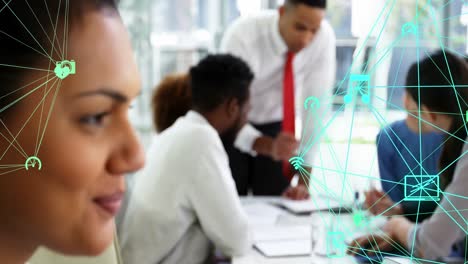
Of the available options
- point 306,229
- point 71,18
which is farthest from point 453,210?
point 71,18

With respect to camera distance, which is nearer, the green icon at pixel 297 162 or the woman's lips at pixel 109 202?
the woman's lips at pixel 109 202

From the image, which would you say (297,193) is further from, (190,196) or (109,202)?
(109,202)

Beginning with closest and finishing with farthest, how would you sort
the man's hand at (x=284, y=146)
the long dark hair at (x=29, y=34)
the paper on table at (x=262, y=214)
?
the long dark hair at (x=29, y=34)
the man's hand at (x=284, y=146)
the paper on table at (x=262, y=214)

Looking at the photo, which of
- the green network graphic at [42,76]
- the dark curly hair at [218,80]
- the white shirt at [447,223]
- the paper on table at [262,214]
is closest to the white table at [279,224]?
the paper on table at [262,214]

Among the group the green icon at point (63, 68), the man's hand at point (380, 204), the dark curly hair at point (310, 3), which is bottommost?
the man's hand at point (380, 204)

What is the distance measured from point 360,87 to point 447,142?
137mm

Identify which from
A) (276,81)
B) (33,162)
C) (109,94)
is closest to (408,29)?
(276,81)

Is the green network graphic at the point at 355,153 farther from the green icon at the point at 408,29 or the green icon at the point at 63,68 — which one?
the green icon at the point at 63,68

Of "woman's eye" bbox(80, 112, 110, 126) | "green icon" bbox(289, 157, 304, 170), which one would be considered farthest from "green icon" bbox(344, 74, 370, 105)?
"woman's eye" bbox(80, 112, 110, 126)

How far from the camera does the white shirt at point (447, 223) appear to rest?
0.69 meters

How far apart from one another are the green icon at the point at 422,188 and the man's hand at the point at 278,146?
18 centimetres

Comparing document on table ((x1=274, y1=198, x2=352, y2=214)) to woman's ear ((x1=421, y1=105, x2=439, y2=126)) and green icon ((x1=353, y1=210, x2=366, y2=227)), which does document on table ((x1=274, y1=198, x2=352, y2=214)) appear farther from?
woman's ear ((x1=421, y1=105, x2=439, y2=126))

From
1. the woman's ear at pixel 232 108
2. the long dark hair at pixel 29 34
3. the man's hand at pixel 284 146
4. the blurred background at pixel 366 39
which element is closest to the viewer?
the long dark hair at pixel 29 34

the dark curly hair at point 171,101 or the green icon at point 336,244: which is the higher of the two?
the dark curly hair at point 171,101
